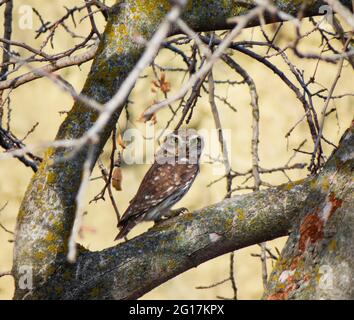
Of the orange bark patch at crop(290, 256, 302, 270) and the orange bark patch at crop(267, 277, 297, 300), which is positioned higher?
the orange bark patch at crop(290, 256, 302, 270)

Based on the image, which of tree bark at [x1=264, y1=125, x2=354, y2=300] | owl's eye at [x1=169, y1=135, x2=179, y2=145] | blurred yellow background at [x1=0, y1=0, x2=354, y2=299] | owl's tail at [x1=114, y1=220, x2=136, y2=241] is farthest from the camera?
blurred yellow background at [x1=0, y1=0, x2=354, y2=299]

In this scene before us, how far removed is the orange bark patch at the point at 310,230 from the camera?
2.39 meters

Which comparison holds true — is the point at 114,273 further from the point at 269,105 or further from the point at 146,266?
the point at 269,105

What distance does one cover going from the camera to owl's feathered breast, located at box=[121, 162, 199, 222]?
4.29 metres

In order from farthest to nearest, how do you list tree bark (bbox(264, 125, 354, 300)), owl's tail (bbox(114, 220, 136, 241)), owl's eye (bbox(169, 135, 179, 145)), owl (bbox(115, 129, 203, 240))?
1. owl's eye (bbox(169, 135, 179, 145))
2. owl (bbox(115, 129, 203, 240))
3. owl's tail (bbox(114, 220, 136, 241))
4. tree bark (bbox(264, 125, 354, 300))

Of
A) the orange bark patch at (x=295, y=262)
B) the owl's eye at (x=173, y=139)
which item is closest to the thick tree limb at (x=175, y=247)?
the orange bark patch at (x=295, y=262)

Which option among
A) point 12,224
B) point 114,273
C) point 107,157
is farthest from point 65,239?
point 12,224

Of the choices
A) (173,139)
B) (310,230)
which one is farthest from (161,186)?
(310,230)

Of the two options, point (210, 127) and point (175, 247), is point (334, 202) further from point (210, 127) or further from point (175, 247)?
point (210, 127)

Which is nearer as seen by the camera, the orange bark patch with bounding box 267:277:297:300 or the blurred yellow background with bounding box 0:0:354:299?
the orange bark patch with bounding box 267:277:297:300

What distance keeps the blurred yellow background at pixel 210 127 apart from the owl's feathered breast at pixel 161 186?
6.08 ft

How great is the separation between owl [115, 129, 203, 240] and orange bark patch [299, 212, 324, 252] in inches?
65.8

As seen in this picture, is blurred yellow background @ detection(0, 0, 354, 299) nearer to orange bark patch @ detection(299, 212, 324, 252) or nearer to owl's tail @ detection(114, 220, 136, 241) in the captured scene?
owl's tail @ detection(114, 220, 136, 241)

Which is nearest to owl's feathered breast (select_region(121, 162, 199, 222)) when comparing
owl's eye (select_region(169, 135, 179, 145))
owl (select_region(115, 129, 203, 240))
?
owl (select_region(115, 129, 203, 240))
